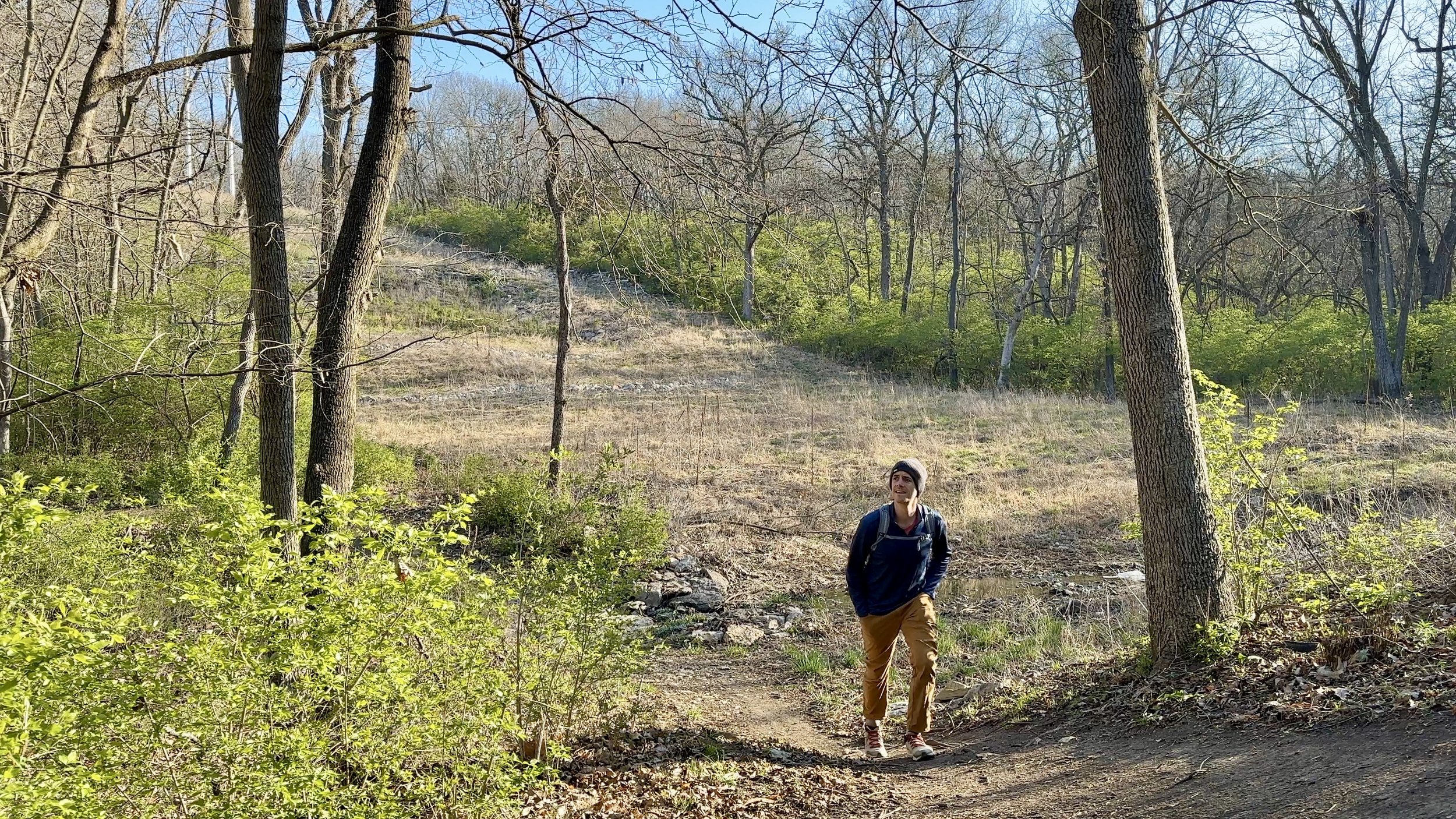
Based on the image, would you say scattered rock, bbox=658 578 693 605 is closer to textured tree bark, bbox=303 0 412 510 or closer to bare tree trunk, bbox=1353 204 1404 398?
textured tree bark, bbox=303 0 412 510

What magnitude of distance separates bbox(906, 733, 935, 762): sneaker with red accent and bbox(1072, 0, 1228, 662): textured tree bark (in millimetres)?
1535

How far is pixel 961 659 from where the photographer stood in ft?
27.3

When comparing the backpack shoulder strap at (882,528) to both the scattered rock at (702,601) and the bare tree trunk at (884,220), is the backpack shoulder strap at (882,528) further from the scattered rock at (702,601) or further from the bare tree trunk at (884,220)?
→ the bare tree trunk at (884,220)

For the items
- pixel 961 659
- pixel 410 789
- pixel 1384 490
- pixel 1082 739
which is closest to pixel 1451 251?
pixel 1384 490

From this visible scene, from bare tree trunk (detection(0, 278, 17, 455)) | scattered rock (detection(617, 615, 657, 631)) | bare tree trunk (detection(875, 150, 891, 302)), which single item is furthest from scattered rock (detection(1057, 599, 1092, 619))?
bare tree trunk (detection(875, 150, 891, 302))

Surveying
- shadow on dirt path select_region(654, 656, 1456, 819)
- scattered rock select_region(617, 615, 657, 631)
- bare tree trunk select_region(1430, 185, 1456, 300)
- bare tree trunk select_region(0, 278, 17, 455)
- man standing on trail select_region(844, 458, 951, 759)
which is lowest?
scattered rock select_region(617, 615, 657, 631)

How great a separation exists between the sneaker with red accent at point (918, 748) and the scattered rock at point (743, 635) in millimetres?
3491

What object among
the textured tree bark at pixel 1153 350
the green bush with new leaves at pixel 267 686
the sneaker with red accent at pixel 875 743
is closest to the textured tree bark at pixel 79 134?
the green bush with new leaves at pixel 267 686

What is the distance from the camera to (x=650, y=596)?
414 inches

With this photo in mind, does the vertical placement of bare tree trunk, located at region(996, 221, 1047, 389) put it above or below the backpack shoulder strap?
above

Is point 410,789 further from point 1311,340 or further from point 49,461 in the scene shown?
point 1311,340

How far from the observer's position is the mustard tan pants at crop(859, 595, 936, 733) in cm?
581

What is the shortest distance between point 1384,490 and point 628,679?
10.1m

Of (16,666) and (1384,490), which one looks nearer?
(16,666)
